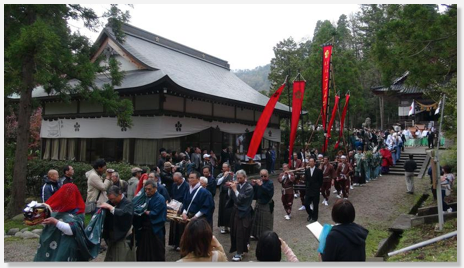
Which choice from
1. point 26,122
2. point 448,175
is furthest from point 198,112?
point 448,175

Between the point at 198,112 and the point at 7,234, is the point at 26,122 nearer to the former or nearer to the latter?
the point at 7,234

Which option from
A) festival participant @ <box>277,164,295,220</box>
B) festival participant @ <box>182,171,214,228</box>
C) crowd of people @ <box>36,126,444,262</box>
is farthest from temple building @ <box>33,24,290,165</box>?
festival participant @ <box>182,171,214,228</box>

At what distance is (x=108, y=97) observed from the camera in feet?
38.5

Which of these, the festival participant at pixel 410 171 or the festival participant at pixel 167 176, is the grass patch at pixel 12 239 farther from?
the festival participant at pixel 410 171

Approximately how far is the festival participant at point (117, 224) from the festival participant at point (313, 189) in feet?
18.9

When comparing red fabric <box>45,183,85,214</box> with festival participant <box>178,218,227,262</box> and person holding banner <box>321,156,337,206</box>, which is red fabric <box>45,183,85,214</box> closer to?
festival participant <box>178,218,227,262</box>

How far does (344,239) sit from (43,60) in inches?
318

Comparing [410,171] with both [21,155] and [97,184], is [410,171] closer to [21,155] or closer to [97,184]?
[97,184]

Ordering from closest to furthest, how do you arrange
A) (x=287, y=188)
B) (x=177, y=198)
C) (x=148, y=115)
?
(x=177, y=198) → (x=287, y=188) → (x=148, y=115)

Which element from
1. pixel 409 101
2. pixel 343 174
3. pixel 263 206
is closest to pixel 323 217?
pixel 343 174

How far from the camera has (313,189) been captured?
9297 mm

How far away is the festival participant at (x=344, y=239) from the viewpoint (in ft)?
10.7

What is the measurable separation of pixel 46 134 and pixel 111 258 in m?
14.9

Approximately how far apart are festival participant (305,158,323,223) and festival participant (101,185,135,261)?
5.77 meters
